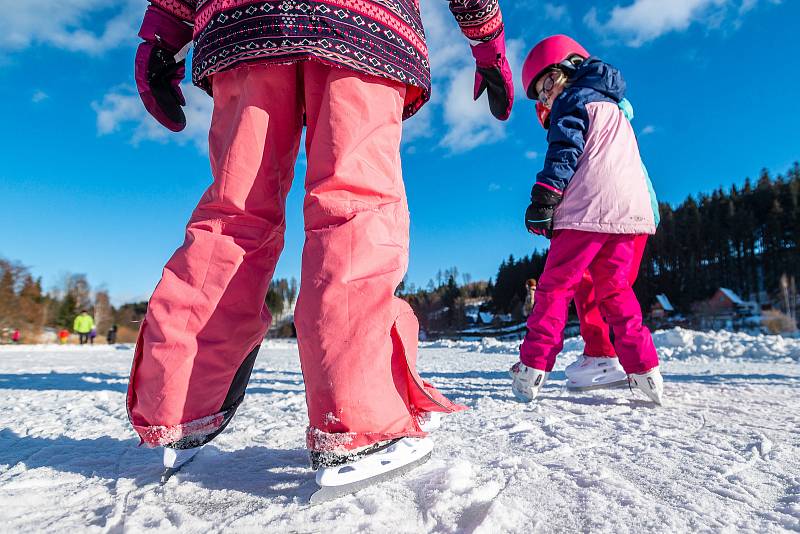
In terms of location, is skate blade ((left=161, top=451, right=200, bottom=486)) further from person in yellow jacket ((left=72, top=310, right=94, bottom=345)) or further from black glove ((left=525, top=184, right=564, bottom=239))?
person in yellow jacket ((left=72, top=310, right=94, bottom=345))

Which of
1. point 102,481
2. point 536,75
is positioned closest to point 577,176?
point 536,75

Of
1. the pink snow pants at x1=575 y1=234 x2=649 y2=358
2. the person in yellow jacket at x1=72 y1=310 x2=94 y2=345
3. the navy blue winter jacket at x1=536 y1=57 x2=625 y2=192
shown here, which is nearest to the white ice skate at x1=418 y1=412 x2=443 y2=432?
the navy blue winter jacket at x1=536 y1=57 x2=625 y2=192

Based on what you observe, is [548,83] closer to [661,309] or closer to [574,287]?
[574,287]

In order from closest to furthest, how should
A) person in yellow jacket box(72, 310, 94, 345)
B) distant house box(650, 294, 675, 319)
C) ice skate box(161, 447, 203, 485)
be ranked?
ice skate box(161, 447, 203, 485) < person in yellow jacket box(72, 310, 94, 345) < distant house box(650, 294, 675, 319)

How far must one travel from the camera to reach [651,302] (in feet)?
130

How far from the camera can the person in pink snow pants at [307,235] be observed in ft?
2.95

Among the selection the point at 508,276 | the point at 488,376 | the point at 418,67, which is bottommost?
the point at 488,376

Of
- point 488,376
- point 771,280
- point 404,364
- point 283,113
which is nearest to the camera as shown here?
point 404,364

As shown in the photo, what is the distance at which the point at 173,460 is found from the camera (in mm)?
1012

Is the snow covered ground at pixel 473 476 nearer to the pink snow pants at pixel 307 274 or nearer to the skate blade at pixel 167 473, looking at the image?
the skate blade at pixel 167 473

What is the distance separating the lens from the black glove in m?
2.13

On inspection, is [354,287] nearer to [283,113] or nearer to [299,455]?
[283,113]

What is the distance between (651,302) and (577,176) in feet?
141

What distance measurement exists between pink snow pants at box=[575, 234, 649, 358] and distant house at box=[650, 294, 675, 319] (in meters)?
36.1
